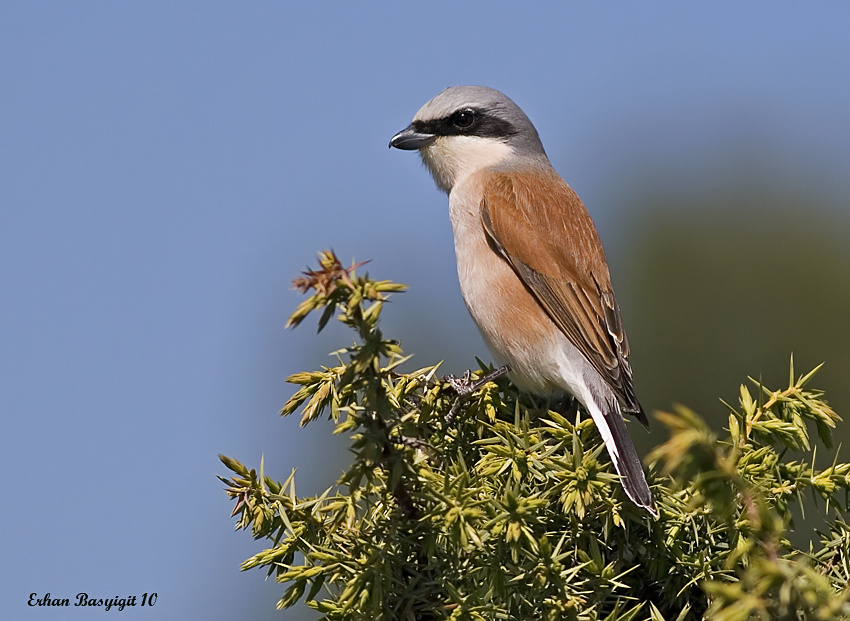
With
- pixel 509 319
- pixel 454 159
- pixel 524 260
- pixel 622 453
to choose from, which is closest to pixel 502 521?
pixel 622 453

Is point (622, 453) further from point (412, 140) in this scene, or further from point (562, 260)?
point (412, 140)

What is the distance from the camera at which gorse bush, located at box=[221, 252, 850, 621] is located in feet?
4.99

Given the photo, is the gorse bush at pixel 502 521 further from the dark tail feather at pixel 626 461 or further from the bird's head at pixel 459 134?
the bird's head at pixel 459 134

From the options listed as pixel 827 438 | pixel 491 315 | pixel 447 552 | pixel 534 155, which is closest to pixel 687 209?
pixel 534 155

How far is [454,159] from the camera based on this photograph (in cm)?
388

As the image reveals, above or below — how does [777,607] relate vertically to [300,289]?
below

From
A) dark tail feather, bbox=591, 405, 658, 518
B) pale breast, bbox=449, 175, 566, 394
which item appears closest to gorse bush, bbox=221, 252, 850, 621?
dark tail feather, bbox=591, 405, 658, 518

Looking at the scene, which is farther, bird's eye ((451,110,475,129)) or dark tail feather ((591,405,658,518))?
bird's eye ((451,110,475,129))

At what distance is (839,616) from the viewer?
1213 mm

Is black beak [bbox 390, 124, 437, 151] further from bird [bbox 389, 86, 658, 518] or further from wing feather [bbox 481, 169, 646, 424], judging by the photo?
wing feather [bbox 481, 169, 646, 424]

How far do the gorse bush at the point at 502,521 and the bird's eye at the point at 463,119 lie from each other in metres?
2.00

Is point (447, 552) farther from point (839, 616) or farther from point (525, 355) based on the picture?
point (525, 355)

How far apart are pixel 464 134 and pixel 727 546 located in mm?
2389

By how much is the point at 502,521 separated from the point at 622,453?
2.24 ft
